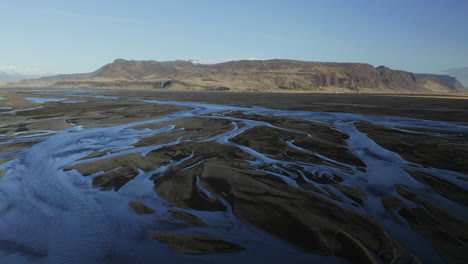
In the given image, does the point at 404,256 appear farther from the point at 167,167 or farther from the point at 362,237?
the point at 167,167

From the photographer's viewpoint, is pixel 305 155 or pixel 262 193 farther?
pixel 305 155

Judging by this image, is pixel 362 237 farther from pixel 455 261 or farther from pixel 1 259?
pixel 1 259

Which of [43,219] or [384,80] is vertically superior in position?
[384,80]

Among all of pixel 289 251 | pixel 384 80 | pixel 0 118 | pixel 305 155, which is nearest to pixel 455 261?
pixel 289 251

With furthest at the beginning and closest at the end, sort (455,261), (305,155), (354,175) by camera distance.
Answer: (305,155), (354,175), (455,261)

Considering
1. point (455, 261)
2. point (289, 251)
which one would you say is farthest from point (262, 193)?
point (455, 261)

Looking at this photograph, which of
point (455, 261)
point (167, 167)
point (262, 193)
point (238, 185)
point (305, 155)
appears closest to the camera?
point (455, 261)

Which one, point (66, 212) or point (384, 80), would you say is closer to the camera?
point (66, 212)

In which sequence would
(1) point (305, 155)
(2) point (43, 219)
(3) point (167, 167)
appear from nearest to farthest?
(2) point (43, 219) < (3) point (167, 167) < (1) point (305, 155)

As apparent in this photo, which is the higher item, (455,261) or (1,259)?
(455,261)
